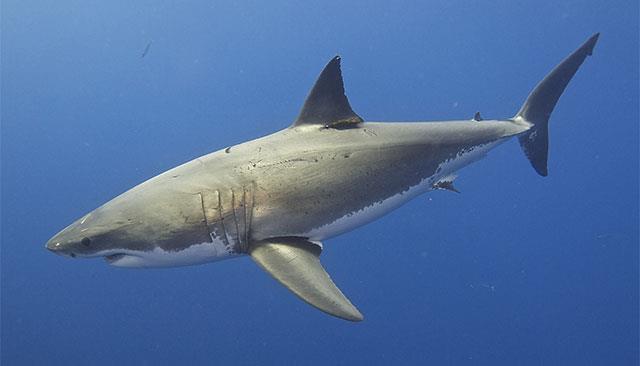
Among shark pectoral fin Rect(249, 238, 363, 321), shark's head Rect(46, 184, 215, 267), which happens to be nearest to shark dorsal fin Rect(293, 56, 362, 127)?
shark pectoral fin Rect(249, 238, 363, 321)

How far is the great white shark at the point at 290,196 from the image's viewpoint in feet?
10.5

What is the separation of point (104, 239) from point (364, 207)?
1918 mm

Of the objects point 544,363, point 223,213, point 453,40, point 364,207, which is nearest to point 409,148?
point 364,207

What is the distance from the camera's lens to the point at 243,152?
385 cm

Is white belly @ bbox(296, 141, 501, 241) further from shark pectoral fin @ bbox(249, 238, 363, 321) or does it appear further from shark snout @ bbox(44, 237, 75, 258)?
shark snout @ bbox(44, 237, 75, 258)

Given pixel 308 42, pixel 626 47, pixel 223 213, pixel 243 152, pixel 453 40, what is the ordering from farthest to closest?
pixel 308 42, pixel 453 40, pixel 626 47, pixel 243 152, pixel 223 213

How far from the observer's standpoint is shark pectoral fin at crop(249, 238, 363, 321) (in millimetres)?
2814

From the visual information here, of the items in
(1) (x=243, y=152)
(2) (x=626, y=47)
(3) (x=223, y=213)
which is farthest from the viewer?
(2) (x=626, y=47)

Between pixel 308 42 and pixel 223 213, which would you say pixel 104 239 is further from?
pixel 308 42

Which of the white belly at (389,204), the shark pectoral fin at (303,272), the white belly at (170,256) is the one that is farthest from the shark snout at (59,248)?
the white belly at (389,204)

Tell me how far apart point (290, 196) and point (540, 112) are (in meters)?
3.70

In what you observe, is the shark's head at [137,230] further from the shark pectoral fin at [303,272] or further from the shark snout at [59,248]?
the shark pectoral fin at [303,272]

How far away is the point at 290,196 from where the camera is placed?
3.59m

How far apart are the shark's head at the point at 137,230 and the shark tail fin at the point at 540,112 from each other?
157 inches
